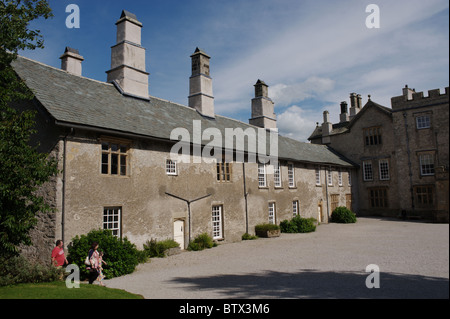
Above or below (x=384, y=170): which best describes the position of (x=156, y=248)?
below

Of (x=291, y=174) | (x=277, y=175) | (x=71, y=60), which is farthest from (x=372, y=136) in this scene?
(x=71, y=60)

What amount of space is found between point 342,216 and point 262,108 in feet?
39.9

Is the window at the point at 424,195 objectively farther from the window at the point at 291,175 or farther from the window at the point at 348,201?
the window at the point at 291,175

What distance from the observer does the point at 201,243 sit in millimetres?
18031

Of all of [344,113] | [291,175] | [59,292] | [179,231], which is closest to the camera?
[59,292]

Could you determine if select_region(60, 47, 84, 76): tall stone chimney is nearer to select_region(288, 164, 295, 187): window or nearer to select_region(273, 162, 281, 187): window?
select_region(273, 162, 281, 187): window

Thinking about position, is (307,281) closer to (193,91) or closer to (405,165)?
(193,91)

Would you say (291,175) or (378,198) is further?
(378,198)

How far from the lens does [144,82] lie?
814 inches

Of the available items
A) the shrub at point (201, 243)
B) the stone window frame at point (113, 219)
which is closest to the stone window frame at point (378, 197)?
the shrub at point (201, 243)

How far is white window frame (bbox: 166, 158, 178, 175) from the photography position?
17375 millimetres

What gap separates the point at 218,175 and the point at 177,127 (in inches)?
152

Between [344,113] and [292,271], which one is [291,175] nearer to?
[292,271]
